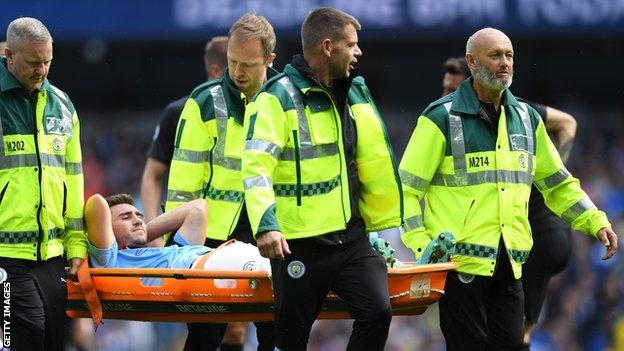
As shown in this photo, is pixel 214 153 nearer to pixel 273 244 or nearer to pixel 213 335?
pixel 213 335

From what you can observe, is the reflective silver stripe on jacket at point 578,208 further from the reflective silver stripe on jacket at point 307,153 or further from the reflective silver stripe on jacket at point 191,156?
the reflective silver stripe on jacket at point 191,156

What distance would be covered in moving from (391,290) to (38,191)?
1.84 metres

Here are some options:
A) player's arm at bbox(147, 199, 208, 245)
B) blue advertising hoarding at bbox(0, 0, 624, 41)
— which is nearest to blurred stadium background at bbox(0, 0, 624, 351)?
blue advertising hoarding at bbox(0, 0, 624, 41)

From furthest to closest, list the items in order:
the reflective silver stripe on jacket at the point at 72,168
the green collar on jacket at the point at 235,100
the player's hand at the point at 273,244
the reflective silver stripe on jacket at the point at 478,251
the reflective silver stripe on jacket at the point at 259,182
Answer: the green collar on jacket at the point at 235,100 → the reflective silver stripe on jacket at the point at 478,251 → the reflective silver stripe on jacket at the point at 72,168 → the reflective silver stripe on jacket at the point at 259,182 → the player's hand at the point at 273,244

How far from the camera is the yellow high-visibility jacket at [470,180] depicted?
7809mm

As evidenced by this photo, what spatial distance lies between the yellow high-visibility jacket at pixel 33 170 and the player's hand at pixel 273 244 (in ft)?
4.20

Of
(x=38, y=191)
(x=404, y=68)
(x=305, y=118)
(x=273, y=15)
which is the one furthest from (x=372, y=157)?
(x=404, y=68)

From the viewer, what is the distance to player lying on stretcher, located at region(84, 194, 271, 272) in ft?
26.1

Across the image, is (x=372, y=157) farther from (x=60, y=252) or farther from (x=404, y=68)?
(x=404, y=68)

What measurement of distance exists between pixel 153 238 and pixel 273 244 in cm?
233

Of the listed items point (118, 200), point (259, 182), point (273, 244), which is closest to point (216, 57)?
point (118, 200)

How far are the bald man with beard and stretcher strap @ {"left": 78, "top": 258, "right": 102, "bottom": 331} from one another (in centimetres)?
166

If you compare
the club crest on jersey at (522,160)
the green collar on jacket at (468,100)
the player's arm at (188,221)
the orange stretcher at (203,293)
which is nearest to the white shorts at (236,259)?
the orange stretcher at (203,293)

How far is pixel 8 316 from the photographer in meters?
7.42
